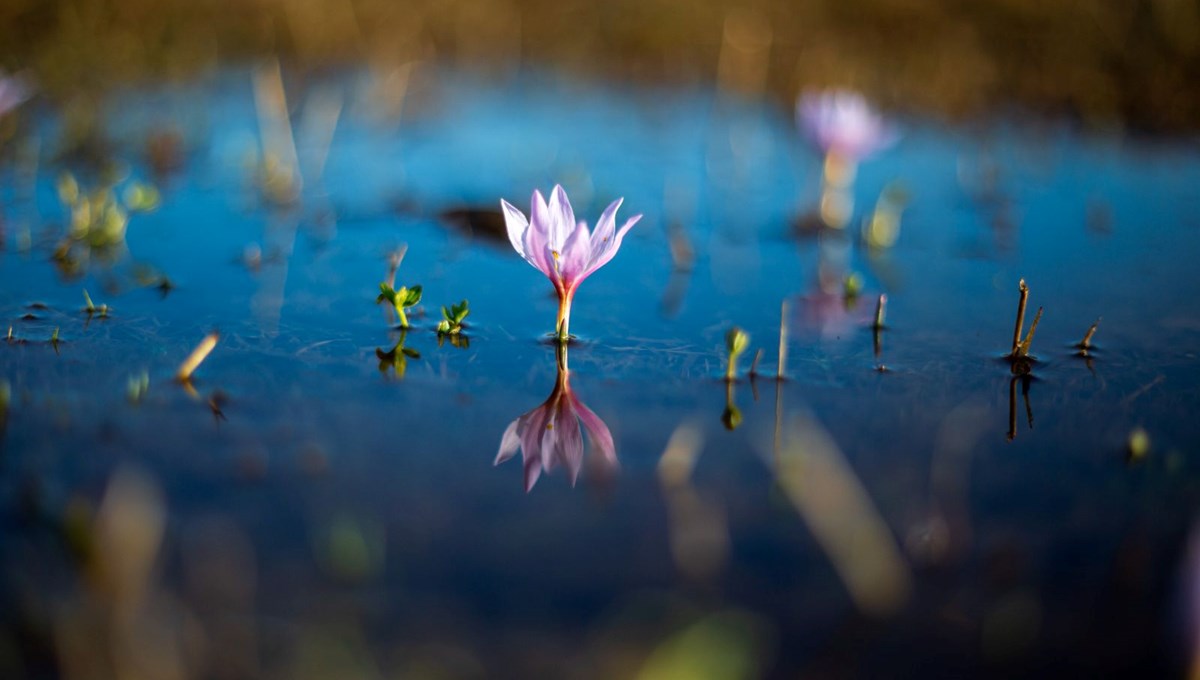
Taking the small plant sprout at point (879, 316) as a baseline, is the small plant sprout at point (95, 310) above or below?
below

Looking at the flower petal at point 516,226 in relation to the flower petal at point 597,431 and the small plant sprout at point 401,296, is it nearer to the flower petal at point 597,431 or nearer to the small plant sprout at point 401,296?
the small plant sprout at point 401,296

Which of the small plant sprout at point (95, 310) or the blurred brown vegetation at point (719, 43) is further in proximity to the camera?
the blurred brown vegetation at point (719, 43)

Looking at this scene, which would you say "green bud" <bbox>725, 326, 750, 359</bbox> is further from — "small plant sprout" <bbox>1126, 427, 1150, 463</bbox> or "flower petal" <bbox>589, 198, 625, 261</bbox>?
"small plant sprout" <bbox>1126, 427, 1150, 463</bbox>

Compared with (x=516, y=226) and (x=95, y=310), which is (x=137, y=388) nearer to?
Result: (x=95, y=310)

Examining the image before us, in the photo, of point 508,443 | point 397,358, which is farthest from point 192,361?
point 508,443

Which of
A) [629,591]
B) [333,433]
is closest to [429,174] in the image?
[333,433]

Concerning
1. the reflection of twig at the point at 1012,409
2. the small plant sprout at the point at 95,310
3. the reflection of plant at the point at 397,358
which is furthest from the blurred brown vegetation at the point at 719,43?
the reflection of twig at the point at 1012,409

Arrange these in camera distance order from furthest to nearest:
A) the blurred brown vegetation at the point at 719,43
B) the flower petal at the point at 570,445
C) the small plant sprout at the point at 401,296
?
the blurred brown vegetation at the point at 719,43 → the small plant sprout at the point at 401,296 → the flower petal at the point at 570,445
